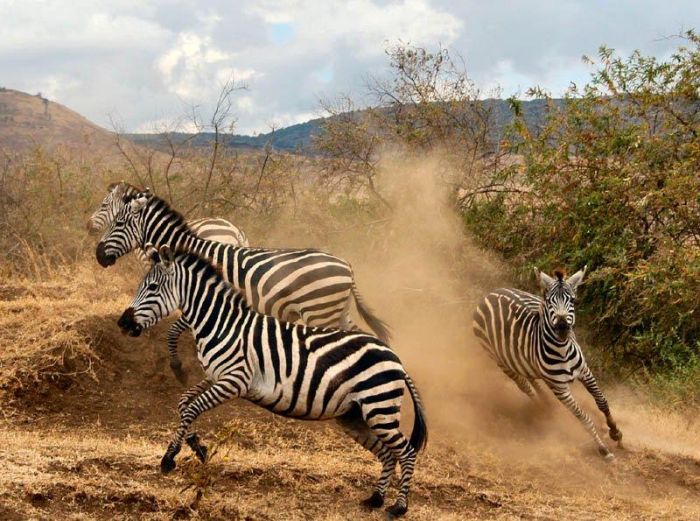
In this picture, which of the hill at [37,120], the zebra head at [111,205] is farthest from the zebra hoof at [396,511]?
the hill at [37,120]

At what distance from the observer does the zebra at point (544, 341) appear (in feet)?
28.4

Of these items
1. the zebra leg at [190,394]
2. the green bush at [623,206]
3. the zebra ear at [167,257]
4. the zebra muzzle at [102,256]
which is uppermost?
the green bush at [623,206]

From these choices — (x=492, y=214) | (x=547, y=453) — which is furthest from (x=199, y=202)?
(x=547, y=453)

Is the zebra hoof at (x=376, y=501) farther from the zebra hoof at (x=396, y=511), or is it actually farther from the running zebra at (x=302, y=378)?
the zebra hoof at (x=396, y=511)

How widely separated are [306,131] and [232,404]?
76487mm

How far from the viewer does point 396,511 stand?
247 inches

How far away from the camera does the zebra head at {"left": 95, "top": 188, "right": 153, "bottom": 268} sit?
31.9ft

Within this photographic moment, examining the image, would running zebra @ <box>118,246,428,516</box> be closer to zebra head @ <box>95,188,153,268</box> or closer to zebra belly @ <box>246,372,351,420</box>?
zebra belly @ <box>246,372,351,420</box>

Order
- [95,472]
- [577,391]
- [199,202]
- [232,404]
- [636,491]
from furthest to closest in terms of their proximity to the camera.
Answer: [199,202] < [577,391] < [232,404] < [636,491] < [95,472]

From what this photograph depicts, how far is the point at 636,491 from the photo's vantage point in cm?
805

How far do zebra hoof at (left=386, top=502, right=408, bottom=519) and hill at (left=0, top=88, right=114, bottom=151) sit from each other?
239 feet

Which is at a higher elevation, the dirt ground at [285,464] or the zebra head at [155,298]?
the zebra head at [155,298]

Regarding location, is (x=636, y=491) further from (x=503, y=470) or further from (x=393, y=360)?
(x=393, y=360)

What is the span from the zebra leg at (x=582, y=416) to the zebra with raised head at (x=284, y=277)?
6.74 feet
